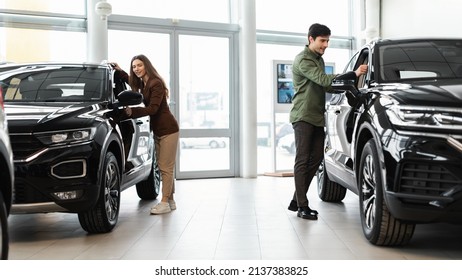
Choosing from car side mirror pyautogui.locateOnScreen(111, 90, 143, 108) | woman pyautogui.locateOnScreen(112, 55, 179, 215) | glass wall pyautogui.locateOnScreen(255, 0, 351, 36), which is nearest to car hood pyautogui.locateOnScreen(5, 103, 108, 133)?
car side mirror pyautogui.locateOnScreen(111, 90, 143, 108)

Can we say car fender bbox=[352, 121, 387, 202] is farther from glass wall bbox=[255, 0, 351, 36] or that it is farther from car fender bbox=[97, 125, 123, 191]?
glass wall bbox=[255, 0, 351, 36]

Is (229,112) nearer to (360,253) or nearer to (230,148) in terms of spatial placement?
(230,148)

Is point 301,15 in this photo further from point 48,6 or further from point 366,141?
point 366,141

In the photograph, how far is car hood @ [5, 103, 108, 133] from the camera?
146 inches

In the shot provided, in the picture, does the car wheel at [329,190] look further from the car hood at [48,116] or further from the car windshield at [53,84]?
the car hood at [48,116]

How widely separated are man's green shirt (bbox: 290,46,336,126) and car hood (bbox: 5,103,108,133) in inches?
66.6

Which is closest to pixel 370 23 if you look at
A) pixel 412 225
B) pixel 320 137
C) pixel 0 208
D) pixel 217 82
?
pixel 217 82

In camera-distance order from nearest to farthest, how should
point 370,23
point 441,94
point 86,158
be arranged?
point 441,94 < point 86,158 < point 370,23

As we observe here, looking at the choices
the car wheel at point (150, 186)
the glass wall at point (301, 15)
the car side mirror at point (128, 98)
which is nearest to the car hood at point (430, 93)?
the car side mirror at point (128, 98)

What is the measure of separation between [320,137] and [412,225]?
157cm

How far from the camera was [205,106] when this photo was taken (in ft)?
30.5

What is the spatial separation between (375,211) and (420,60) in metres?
1.32

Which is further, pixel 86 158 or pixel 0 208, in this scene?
pixel 86 158
